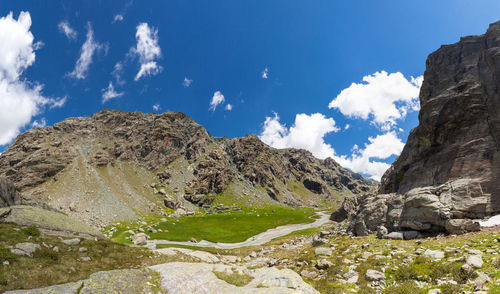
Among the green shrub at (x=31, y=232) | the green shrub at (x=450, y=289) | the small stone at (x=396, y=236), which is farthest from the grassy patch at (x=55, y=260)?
the small stone at (x=396, y=236)

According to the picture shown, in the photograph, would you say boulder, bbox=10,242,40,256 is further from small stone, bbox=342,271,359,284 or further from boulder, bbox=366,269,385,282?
boulder, bbox=366,269,385,282

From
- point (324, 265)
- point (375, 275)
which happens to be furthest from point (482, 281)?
point (324, 265)

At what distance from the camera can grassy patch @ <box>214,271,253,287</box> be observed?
12.7 meters

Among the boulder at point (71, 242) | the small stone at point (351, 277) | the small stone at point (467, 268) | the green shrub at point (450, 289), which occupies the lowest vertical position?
the small stone at point (351, 277)

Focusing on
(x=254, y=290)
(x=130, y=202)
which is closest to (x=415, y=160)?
(x=254, y=290)

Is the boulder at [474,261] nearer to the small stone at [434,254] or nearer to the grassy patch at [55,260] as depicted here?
the small stone at [434,254]

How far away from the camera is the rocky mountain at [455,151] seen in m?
28.6

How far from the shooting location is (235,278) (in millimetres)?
13211

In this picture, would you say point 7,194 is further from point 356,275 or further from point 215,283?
point 356,275

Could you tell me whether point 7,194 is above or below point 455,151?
below

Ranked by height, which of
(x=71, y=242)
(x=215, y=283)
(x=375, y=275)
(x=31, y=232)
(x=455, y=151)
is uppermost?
(x=455, y=151)

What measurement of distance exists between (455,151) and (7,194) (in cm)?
7416

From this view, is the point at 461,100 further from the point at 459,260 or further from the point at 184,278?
the point at 184,278

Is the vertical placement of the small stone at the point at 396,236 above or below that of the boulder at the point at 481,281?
below
